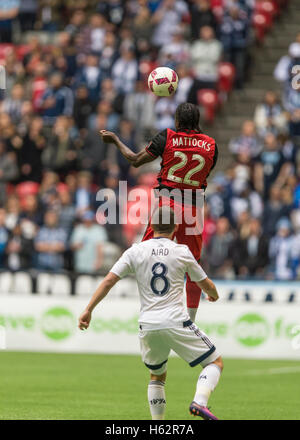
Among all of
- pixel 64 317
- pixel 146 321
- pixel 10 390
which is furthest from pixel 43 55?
pixel 146 321

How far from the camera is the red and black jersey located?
11.5 metres

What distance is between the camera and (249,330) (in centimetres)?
1980

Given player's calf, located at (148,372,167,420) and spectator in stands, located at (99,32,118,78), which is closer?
player's calf, located at (148,372,167,420)

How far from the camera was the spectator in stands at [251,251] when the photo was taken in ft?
69.5

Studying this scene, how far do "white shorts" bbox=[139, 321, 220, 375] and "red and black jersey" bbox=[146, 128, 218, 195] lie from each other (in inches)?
83.1

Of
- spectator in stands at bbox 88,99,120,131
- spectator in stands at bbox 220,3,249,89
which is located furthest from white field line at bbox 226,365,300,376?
spectator in stands at bbox 220,3,249,89

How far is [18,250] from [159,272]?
13176mm

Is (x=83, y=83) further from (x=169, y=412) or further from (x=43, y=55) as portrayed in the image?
(x=169, y=412)

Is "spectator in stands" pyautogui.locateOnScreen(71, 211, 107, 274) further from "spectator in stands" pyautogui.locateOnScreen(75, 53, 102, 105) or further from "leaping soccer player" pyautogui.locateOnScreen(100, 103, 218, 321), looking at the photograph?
"leaping soccer player" pyautogui.locateOnScreen(100, 103, 218, 321)

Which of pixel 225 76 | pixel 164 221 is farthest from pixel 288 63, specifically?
pixel 164 221

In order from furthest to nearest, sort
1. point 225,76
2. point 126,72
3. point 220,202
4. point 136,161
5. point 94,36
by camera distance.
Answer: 1. point 94,36
2. point 126,72
3. point 225,76
4. point 220,202
5. point 136,161

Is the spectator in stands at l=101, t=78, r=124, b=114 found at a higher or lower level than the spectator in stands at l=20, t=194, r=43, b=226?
higher

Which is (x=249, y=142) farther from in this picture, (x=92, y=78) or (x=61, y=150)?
(x=92, y=78)

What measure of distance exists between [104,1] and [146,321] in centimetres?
1989
